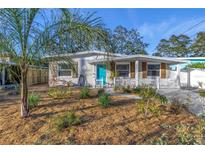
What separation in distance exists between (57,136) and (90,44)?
2274 millimetres

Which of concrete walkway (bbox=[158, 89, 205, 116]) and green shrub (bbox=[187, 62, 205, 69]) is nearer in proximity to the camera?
concrete walkway (bbox=[158, 89, 205, 116])

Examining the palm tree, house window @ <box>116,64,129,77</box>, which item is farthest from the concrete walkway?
house window @ <box>116,64,129,77</box>

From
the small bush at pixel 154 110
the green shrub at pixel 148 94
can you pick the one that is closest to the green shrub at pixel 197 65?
the green shrub at pixel 148 94

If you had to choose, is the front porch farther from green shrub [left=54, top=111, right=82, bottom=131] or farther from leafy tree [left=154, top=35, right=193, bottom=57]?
leafy tree [left=154, top=35, right=193, bottom=57]

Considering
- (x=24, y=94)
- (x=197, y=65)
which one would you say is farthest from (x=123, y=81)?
(x=24, y=94)

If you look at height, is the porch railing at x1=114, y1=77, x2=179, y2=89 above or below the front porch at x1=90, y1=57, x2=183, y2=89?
below

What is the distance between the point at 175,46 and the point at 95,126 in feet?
134

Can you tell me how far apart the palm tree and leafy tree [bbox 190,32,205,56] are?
38397mm

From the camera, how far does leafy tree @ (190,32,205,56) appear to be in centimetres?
4051

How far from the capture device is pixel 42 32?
628 centimetres

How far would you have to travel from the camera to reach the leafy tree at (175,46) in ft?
141

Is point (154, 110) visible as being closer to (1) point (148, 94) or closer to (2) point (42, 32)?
(1) point (148, 94)
